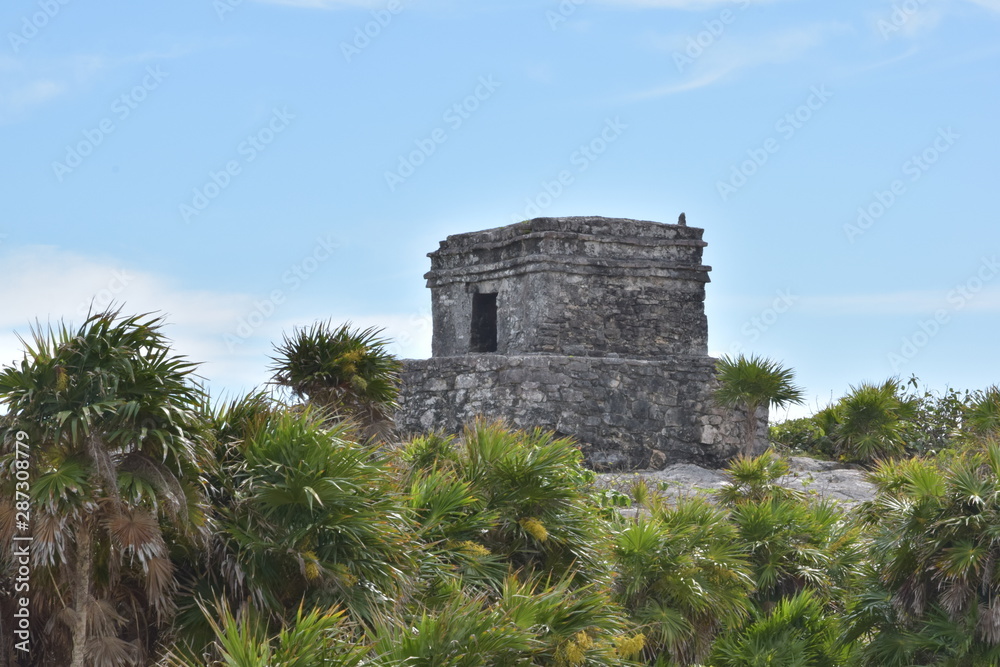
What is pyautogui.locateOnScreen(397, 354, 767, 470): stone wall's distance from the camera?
12852mm

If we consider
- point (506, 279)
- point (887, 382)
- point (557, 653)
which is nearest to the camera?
point (557, 653)

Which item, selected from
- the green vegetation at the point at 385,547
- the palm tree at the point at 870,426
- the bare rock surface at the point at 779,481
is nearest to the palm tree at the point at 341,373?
the green vegetation at the point at 385,547

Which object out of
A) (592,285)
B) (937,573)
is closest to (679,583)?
(937,573)

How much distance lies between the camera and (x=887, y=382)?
15.7m

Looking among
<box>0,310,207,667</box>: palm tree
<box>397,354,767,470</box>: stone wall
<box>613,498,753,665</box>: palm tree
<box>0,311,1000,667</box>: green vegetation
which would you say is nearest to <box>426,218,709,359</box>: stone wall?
<box>397,354,767,470</box>: stone wall

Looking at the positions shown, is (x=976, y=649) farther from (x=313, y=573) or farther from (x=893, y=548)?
(x=313, y=573)

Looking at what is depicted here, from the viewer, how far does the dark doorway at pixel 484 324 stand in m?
14.9

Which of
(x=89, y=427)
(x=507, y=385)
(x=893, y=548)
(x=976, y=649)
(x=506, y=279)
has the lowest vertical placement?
(x=976, y=649)

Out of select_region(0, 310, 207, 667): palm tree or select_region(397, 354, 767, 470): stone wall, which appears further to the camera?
select_region(397, 354, 767, 470): stone wall

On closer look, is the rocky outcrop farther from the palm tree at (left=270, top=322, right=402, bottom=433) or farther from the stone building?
the palm tree at (left=270, top=322, right=402, bottom=433)

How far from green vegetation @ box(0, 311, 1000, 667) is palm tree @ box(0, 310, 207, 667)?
12 millimetres

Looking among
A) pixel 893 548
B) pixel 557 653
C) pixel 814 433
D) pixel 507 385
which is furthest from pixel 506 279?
pixel 557 653

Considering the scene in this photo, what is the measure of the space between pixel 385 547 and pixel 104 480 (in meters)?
1.58

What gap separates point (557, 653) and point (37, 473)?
290 cm
